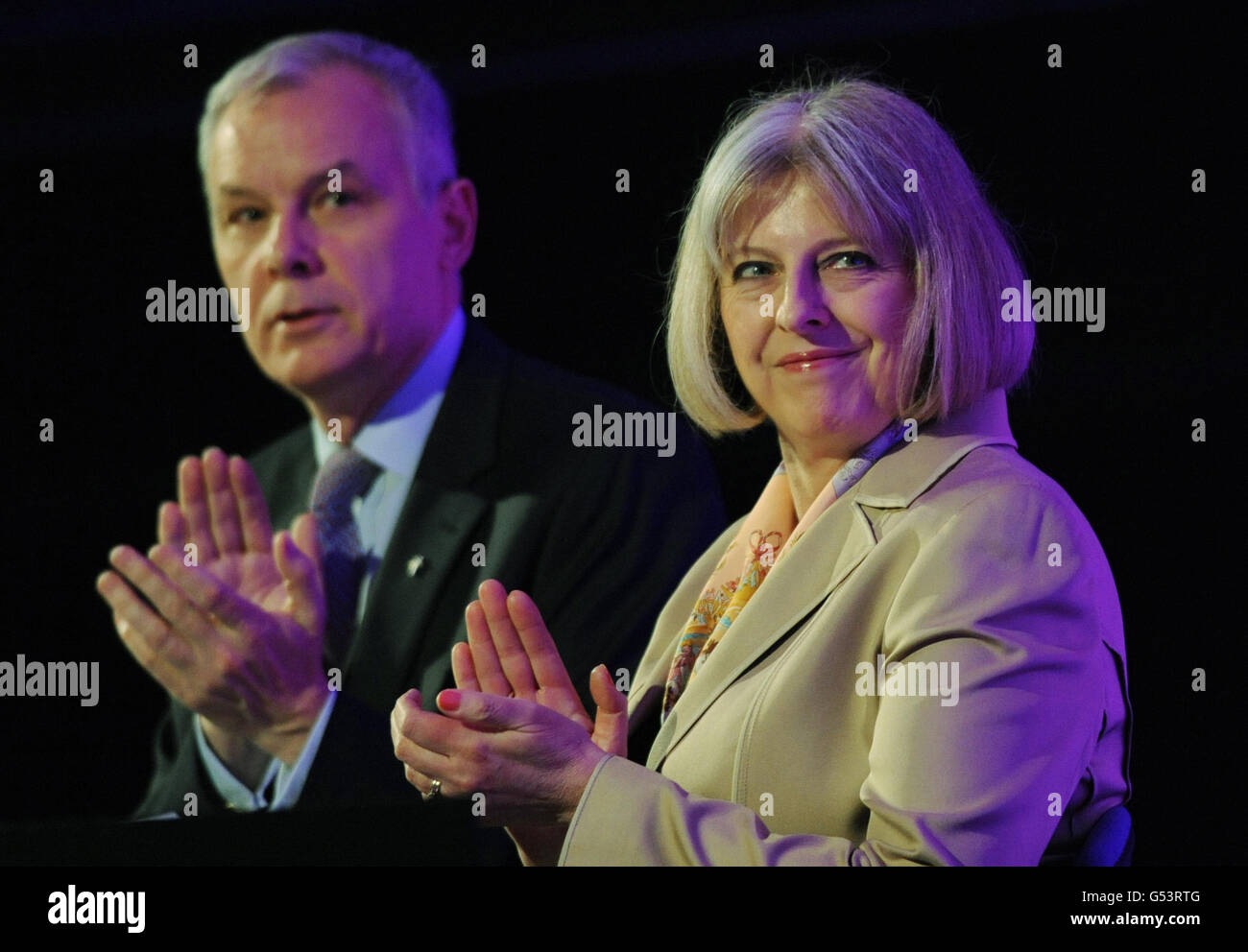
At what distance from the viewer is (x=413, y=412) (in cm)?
287

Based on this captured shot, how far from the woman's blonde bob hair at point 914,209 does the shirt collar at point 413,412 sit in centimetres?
97

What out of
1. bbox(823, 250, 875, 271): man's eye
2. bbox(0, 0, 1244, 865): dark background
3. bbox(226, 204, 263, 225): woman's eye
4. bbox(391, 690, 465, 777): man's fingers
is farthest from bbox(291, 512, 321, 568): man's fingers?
bbox(823, 250, 875, 271): man's eye

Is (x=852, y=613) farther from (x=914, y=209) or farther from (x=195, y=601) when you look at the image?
(x=195, y=601)

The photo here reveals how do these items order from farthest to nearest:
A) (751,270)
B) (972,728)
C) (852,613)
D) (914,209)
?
(751,270) < (914,209) < (852,613) < (972,728)

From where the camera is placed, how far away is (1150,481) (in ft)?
8.18

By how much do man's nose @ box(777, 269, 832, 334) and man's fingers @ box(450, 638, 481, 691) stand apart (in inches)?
24.7

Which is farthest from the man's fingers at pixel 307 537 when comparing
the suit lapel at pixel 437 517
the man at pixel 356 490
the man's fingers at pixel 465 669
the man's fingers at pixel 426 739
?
the man's fingers at pixel 426 739

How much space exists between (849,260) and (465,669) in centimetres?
76

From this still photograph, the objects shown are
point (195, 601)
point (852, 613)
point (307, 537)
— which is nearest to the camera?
point (852, 613)

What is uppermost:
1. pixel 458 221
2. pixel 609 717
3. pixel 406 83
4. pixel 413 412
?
pixel 406 83

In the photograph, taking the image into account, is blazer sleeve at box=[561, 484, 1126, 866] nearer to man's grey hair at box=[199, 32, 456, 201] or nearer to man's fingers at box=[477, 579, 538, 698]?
man's fingers at box=[477, 579, 538, 698]

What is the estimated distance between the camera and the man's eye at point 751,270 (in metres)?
2.02

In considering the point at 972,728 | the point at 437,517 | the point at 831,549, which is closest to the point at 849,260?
the point at 831,549
